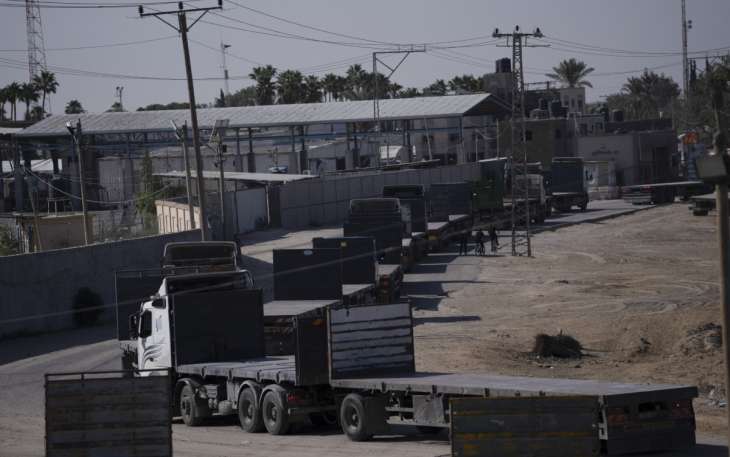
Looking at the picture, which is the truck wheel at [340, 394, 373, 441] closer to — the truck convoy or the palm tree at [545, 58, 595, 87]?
the truck convoy

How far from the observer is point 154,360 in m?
25.5

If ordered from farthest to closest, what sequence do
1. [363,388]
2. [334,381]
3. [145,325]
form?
[145,325], [334,381], [363,388]

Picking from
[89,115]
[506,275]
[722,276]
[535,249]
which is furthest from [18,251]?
[89,115]

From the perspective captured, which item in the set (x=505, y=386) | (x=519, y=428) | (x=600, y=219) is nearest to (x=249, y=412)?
(x=505, y=386)

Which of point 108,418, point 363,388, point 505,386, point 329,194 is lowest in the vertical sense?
point 363,388

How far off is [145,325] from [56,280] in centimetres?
1606

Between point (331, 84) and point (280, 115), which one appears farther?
point (331, 84)

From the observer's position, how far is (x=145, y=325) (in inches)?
1016

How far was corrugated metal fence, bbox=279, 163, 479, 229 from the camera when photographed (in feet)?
239

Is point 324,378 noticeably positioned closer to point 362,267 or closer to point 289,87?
point 362,267

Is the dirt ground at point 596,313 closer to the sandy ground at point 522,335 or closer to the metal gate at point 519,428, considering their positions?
the sandy ground at point 522,335

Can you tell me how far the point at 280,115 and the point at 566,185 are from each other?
26.1 meters

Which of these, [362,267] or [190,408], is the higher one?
[362,267]

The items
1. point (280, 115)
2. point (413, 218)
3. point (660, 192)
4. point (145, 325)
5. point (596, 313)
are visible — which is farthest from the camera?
point (280, 115)
